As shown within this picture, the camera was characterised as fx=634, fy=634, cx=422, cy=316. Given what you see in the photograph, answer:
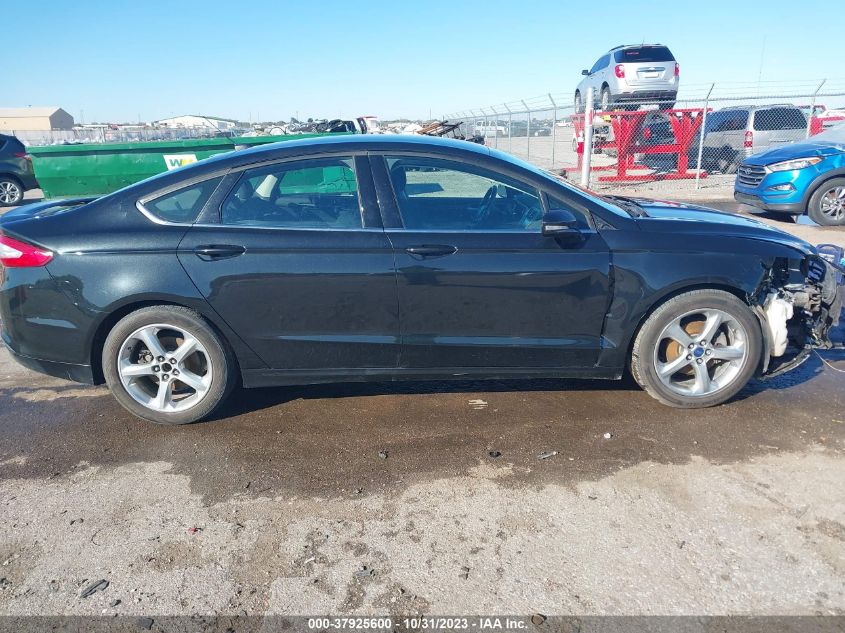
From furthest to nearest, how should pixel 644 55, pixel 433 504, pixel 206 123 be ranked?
pixel 206 123 → pixel 644 55 → pixel 433 504

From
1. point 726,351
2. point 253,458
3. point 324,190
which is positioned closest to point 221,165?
point 324,190

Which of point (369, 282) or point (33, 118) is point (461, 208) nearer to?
point (369, 282)

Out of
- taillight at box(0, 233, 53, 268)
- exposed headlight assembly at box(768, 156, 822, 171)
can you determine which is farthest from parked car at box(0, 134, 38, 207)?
exposed headlight assembly at box(768, 156, 822, 171)

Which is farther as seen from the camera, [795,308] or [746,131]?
[746,131]

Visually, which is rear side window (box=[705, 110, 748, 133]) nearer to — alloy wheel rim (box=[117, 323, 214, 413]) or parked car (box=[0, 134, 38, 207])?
parked car (box=[0, 134, 38, 207])

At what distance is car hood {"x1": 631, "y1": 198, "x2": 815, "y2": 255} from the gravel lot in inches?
39.3

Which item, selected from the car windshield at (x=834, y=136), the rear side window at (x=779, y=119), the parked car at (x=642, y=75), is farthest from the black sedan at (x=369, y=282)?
the rear side window at (x=779, y=119)

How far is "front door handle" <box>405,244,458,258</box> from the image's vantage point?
349cm

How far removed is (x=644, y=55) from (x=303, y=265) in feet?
52.2

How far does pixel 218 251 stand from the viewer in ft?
11.4

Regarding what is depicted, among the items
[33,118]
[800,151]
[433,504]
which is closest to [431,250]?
[433,504]

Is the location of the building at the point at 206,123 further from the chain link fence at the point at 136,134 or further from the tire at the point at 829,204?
the tire at the point at 829,204

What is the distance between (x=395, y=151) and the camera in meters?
3.66

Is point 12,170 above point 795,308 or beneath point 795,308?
above
